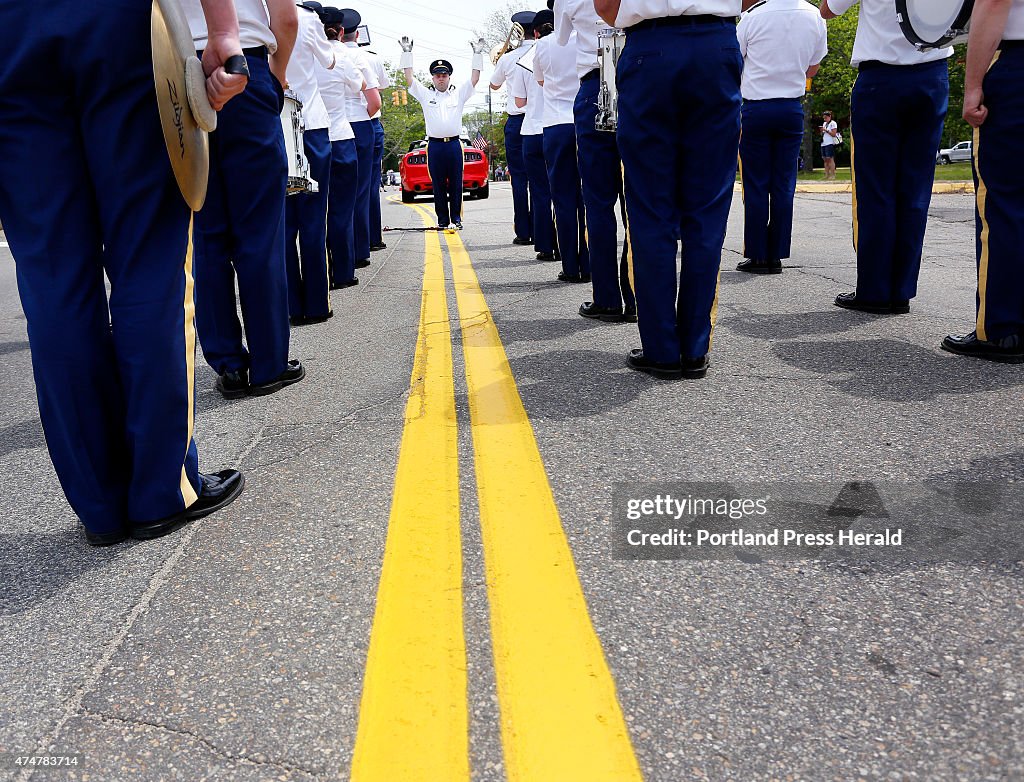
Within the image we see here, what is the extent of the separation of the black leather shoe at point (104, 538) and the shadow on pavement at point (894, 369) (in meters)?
2.63

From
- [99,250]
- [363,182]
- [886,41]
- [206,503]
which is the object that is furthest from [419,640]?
[363,182]

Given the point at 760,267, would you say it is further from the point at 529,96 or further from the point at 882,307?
the point at 529,96

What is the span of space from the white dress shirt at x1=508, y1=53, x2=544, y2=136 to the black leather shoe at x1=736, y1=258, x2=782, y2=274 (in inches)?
75.6

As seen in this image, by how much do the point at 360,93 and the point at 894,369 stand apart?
232 inches

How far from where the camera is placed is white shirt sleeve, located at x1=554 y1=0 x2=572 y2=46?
Answer: 5.02 meters

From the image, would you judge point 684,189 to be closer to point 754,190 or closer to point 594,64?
point 594,64

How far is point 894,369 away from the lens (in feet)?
12.7

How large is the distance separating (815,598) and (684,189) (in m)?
2.33

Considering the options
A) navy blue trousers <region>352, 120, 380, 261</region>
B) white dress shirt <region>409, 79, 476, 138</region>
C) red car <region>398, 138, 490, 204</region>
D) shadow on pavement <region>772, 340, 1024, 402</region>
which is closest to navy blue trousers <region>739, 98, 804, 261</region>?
shadow on pavement <region>772, 340, 1024, 402</region>

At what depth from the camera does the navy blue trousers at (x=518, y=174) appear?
33.0 ft

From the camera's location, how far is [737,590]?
1.97 meters

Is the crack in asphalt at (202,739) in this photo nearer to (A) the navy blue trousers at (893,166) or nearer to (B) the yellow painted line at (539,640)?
(B) the yellow painted line at (539,640)

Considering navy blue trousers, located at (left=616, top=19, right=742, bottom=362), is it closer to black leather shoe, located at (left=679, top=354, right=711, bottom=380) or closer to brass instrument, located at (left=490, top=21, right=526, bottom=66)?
black leather shoe, located at (left=679, top=354, right=711, bottom=380)

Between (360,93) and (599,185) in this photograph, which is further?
(360,93)
